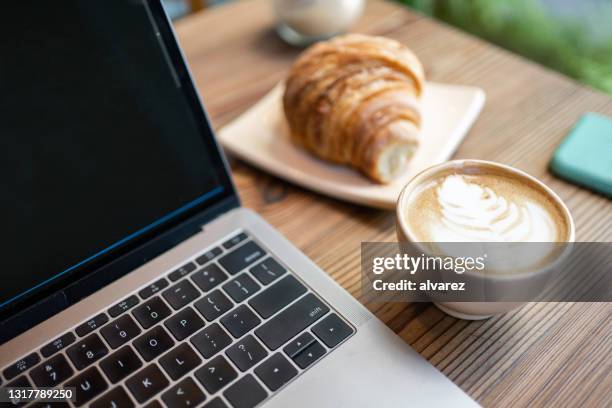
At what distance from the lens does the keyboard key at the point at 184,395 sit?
1.32ft

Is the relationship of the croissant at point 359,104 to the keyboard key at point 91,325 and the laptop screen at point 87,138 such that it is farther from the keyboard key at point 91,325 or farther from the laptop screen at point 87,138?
the keyboard key at point 91,325

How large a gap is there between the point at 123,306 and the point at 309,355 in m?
0.17

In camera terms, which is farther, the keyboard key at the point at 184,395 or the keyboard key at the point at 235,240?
the keyboard key at the point at 235,240

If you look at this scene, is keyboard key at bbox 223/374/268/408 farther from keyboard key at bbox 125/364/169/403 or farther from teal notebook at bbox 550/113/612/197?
teal notebook at bbox 550/113/612/197

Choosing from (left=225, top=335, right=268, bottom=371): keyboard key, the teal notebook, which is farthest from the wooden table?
(left=225, top=335, right=268, bottom=371): keyboard key

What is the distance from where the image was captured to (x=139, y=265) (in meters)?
0.50

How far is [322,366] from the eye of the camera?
420 millimetres

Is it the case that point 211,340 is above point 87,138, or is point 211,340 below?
below

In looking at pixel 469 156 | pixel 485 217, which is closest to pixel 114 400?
pixel 485 217

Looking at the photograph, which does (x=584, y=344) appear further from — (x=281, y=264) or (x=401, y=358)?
(x=281, y=264)

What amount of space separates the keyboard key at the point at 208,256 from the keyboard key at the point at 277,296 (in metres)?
0.07

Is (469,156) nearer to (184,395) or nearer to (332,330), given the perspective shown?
(332,330)

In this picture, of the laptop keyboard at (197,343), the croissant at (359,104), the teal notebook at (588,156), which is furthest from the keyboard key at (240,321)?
the teal notebook at (588,156)

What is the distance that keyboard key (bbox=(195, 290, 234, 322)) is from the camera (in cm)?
45
